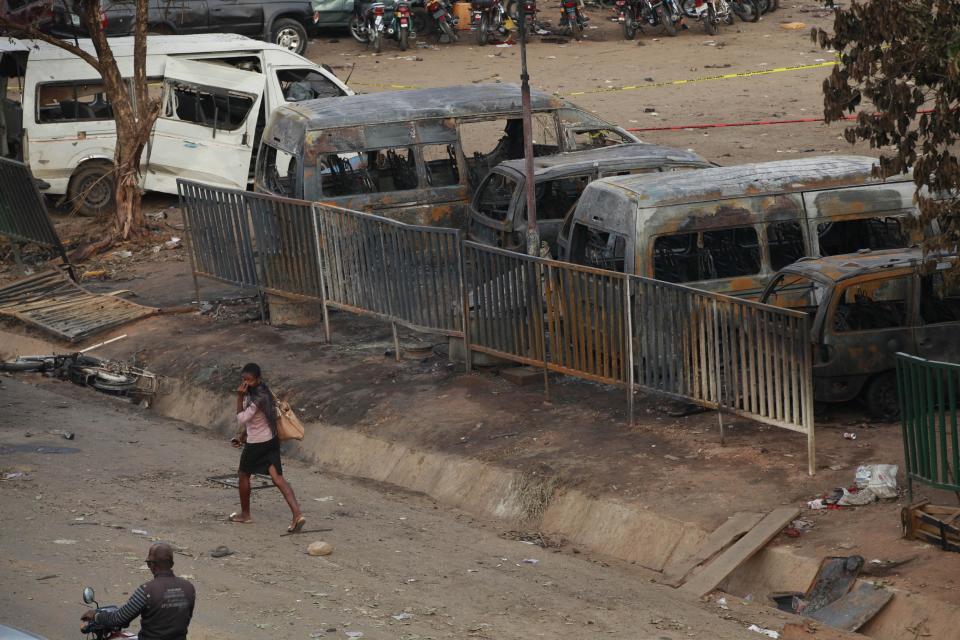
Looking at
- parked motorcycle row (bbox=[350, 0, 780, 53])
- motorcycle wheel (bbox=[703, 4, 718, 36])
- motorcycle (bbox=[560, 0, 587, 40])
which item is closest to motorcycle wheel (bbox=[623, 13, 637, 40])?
parked motorcycle row (bbox=[350, 0, 780, 53])

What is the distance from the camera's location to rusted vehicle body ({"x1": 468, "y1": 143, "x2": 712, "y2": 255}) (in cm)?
1323

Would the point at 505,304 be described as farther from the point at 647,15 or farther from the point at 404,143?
the point at 647,15

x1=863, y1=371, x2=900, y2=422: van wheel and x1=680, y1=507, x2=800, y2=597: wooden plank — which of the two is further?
x1=863, y1=371, x2=900, y2=422: van wheel

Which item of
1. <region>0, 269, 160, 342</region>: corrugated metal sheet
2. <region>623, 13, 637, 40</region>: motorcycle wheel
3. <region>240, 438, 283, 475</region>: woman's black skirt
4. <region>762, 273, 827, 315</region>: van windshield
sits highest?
<region>623, 13, 637, 40</region>: motorcycle wheel

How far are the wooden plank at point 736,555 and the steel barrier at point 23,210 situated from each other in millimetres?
10270

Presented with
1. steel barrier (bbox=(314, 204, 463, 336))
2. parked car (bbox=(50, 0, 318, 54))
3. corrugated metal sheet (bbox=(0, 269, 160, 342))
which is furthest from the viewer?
parked car (bbox=(50, 0, 318, 54))

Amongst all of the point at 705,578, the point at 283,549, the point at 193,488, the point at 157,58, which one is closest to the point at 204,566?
the point at 283,549

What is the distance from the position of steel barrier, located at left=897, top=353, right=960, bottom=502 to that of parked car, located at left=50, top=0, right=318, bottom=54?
1856 centimetres

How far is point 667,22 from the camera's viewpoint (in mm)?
27297

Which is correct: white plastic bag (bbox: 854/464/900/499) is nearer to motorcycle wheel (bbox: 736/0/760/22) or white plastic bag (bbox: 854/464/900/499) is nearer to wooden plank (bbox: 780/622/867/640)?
wooden plank (bbox: 780/622/867/640)

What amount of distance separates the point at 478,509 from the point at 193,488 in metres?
2.12

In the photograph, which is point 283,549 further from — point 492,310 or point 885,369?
point 885,369

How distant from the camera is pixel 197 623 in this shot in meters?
7.56

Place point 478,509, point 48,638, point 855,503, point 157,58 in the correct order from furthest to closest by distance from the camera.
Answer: point 157,58
point 478,509
point 855,503
point 48,638
